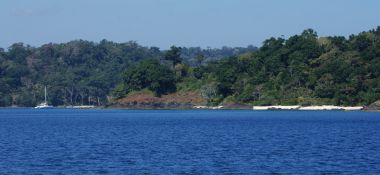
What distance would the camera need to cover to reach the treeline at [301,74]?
540 ft

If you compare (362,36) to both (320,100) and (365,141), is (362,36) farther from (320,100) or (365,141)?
(365,141)

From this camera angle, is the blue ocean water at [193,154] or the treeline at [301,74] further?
the treeline at [301,74]

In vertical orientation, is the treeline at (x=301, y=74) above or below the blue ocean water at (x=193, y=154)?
above

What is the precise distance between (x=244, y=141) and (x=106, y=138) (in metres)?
12.9

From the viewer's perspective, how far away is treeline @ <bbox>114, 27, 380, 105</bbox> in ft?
540

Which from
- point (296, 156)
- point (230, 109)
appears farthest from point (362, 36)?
point (296, 156)

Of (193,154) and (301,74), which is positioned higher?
(301,74)

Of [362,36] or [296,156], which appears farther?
[362,36]

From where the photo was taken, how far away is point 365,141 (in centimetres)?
7156

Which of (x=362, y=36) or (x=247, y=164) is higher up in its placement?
(x=362, y=36)

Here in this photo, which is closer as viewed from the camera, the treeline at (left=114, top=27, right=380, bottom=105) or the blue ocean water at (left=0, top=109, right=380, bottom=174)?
the blue ocean water at (left=0, top=109, right=380, bottom=174)

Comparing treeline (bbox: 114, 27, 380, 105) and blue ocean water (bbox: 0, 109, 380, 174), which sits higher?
treeline (bbox: 114, 27, 380, 105)

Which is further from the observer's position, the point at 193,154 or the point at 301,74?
the point at 301,74

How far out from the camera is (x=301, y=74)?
175m
